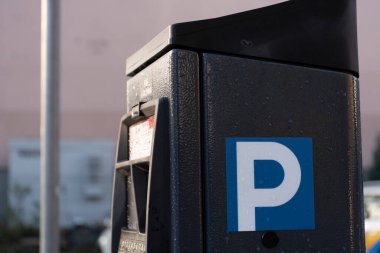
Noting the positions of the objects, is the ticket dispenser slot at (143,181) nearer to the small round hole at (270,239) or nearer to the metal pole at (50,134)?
the small round hole at (270,239)

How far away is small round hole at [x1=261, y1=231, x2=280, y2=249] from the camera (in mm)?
2132

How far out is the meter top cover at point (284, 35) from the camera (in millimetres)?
2135

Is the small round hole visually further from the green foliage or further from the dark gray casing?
the green foliage

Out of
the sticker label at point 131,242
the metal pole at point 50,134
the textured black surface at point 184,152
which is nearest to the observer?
the textured black surface at point 184,152

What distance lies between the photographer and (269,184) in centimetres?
214

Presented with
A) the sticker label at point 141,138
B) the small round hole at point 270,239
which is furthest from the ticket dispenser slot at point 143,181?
the small round hole at point 270,239

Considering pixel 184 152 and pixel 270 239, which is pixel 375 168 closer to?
pixel 270 239

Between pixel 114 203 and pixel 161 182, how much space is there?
514mm

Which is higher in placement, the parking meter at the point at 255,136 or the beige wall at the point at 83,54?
the beige wall at the point at 83,54

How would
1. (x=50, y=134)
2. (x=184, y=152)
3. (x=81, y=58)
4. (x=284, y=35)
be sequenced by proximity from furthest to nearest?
(x=81, y=58) → (x=50, y=134) → (x=284, y=35) → (x=184, y=152)

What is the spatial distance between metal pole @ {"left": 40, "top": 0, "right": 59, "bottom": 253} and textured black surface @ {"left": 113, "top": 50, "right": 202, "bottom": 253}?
4.11 metres

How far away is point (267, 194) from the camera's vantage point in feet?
7.02

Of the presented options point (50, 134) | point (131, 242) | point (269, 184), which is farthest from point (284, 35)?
point (50, 134)

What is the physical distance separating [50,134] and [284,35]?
13.8ft
